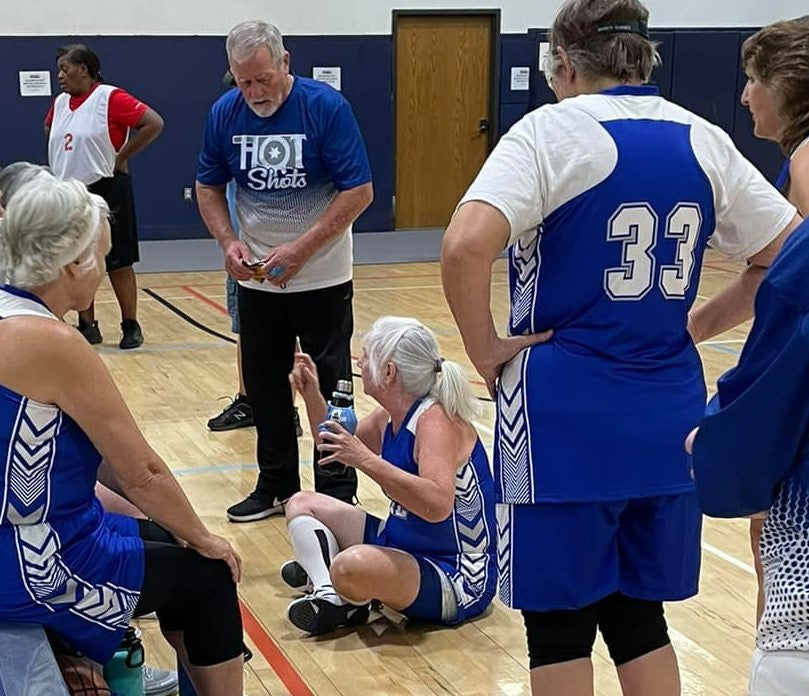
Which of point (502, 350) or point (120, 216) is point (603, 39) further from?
point (120, 216)

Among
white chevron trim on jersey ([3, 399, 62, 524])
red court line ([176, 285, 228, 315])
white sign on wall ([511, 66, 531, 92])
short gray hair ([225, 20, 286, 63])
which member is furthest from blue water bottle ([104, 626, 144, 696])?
white sign on wall ([511, 66, 531, 92])

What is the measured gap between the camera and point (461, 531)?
10.6 feet

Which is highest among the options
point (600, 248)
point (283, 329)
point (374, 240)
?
point (600, 248)

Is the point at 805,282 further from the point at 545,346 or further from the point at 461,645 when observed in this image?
the point at 461,645

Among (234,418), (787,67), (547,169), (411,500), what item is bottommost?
(234,418)

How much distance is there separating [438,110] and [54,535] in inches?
410

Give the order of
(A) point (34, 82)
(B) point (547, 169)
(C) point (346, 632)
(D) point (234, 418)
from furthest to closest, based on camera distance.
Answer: (A) point (34, 82) < (D) point (234, 418) < (C) point (346, 632) < (B) point (547, 169)

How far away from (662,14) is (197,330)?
283 inches

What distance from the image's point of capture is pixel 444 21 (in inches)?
469

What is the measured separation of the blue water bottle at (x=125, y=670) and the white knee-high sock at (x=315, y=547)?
91 cm

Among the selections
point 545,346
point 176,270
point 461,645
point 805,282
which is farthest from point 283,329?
point 176,270

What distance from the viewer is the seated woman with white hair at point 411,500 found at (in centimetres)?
304

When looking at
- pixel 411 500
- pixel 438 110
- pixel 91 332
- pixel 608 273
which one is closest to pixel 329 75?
pixel 438 110

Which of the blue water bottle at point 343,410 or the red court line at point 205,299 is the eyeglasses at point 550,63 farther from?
the red court line at point 205,299
